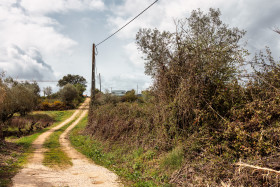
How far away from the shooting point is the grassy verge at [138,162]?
7136mm

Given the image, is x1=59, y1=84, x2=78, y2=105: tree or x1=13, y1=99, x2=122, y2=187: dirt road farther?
x1=59, y1=84, x2=78, y2=105: tree

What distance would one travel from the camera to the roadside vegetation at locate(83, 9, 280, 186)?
221 inches

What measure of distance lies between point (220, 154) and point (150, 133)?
4.23 m

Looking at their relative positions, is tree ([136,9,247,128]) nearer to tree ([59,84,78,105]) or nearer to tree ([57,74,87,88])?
tree ([59,84,78,105])

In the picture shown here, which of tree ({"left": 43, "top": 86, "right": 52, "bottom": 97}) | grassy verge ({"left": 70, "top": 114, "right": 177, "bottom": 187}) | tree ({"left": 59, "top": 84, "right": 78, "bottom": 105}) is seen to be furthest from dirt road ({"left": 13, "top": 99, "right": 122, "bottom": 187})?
tree ({"left": 43, "top": 86, "right": 52, "bottom": 97})

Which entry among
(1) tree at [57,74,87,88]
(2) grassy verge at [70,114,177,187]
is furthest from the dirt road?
(1) tree at [57,74,87,88]

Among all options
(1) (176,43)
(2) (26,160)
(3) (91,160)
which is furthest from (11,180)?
(1) (176,43)

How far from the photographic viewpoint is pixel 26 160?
393 inches

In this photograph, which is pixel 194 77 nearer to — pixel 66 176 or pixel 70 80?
pixel 66 176

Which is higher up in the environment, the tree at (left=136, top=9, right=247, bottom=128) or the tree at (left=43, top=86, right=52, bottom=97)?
the tree at (left=43, top=86, right=52, bottom=97)

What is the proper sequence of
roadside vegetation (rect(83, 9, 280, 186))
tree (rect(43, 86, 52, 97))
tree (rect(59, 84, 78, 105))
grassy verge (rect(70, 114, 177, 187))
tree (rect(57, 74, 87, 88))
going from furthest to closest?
tree (rect(57, 74, 87, 88)), tree (rect(43, 86, 52, 97)), tree (rect(59, 84, 78, 105)), grassy verge (rect(70, 114, 177, 187)), roadside vegetation (rect(83, 9, 280, 186))

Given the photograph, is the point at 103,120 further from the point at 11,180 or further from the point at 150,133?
the point at 11,180

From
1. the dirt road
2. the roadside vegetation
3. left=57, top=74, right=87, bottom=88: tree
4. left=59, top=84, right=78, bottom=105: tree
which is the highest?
left=57, top=74, right=87, bottom=88: tree

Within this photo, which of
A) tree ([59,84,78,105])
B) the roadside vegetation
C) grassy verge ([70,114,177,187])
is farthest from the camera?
tree ([59,84,78,105])
